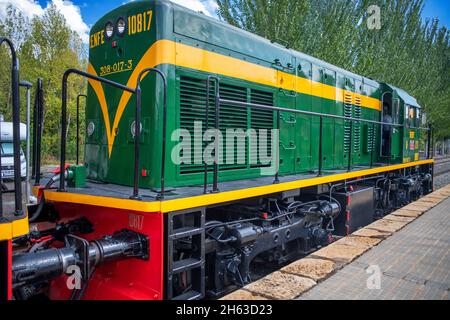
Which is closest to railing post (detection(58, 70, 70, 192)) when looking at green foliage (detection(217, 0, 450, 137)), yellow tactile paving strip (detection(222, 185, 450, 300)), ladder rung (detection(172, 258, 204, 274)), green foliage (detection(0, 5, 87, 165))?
ladder rung (detection(172, 258, 204, 274))

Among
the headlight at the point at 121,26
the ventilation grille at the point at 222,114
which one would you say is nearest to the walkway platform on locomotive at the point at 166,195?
the ventilation grille at the point at 222,114

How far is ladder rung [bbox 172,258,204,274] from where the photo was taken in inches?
127

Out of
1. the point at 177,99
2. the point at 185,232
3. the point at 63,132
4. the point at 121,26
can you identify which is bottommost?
the point at 185,232

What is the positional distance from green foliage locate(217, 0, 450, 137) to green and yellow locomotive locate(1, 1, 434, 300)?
172 centimetres

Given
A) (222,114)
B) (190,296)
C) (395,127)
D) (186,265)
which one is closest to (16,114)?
(186,265)

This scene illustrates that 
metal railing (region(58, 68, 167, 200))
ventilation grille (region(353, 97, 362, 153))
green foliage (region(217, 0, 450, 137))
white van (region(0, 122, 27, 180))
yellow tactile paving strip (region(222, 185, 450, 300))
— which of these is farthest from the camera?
green foliage (region(217, 0, 450, 137))

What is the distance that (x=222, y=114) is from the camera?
4.47 meters

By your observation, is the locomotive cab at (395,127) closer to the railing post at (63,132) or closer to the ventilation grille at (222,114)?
the ventilation grille at (222,114)

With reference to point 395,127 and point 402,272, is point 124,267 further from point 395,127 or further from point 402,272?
point 395,127

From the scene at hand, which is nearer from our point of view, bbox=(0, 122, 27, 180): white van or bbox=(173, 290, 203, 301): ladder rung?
bbox=(173, 290, 203, 301): ladder rung

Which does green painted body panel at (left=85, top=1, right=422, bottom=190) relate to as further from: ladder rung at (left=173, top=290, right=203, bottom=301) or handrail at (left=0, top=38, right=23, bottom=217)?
handrail at (left=0, top=38, right=23, bottom=217)

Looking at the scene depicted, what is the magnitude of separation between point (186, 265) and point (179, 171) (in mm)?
1093

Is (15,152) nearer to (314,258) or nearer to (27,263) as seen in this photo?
(27,263)

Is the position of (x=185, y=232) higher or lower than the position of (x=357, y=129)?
lower
